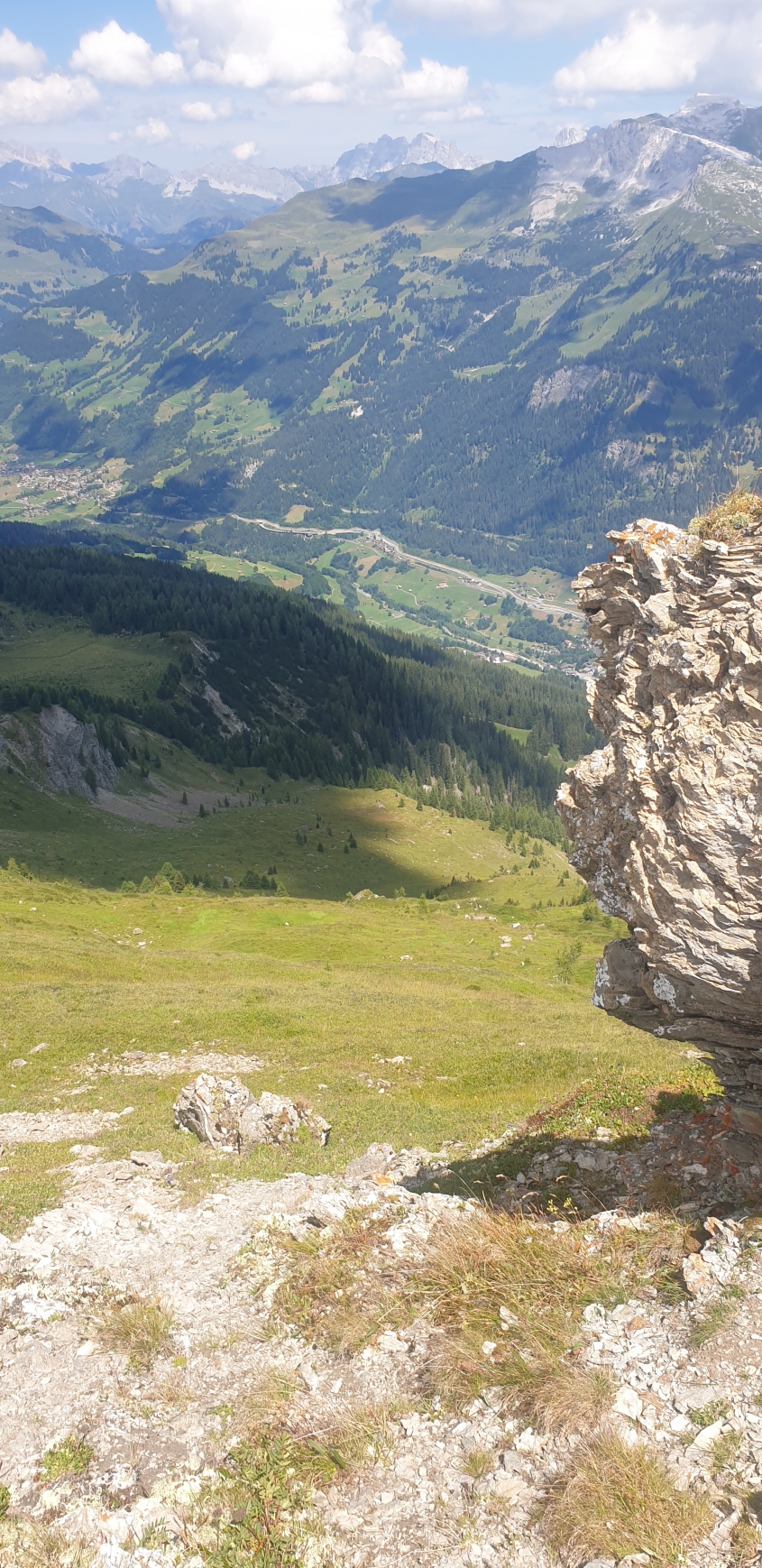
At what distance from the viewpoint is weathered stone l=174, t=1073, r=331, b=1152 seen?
2675cm

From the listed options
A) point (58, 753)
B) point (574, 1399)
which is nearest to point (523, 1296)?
point (574, 1399)

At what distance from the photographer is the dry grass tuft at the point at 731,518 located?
14.0m

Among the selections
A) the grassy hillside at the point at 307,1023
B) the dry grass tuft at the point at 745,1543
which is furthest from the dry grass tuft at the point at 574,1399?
the grassy hillside at the point at 307,1023

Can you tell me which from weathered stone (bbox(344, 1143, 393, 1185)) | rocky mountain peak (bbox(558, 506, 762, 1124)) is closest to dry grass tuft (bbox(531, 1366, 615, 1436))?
rocky mountain peak (bbox(558, 506, 762, 1124))

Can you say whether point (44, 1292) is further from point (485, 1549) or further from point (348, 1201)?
point (485, 1549)

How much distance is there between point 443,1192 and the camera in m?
21.1

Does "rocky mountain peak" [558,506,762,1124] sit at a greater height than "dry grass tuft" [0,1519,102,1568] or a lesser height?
greater

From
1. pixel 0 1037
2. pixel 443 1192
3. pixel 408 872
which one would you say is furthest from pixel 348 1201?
pixel 408 872

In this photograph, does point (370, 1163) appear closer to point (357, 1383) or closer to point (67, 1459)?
point (357, 1383)

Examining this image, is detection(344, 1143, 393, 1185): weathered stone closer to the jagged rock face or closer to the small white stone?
the small white stone

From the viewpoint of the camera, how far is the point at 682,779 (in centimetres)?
1346

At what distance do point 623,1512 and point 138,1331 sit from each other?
9098 mm

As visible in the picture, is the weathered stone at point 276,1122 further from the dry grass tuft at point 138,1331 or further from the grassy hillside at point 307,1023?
the dry grass tuft at point 138,1331

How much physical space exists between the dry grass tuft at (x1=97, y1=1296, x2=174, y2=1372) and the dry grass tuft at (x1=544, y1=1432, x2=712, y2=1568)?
7634mm
